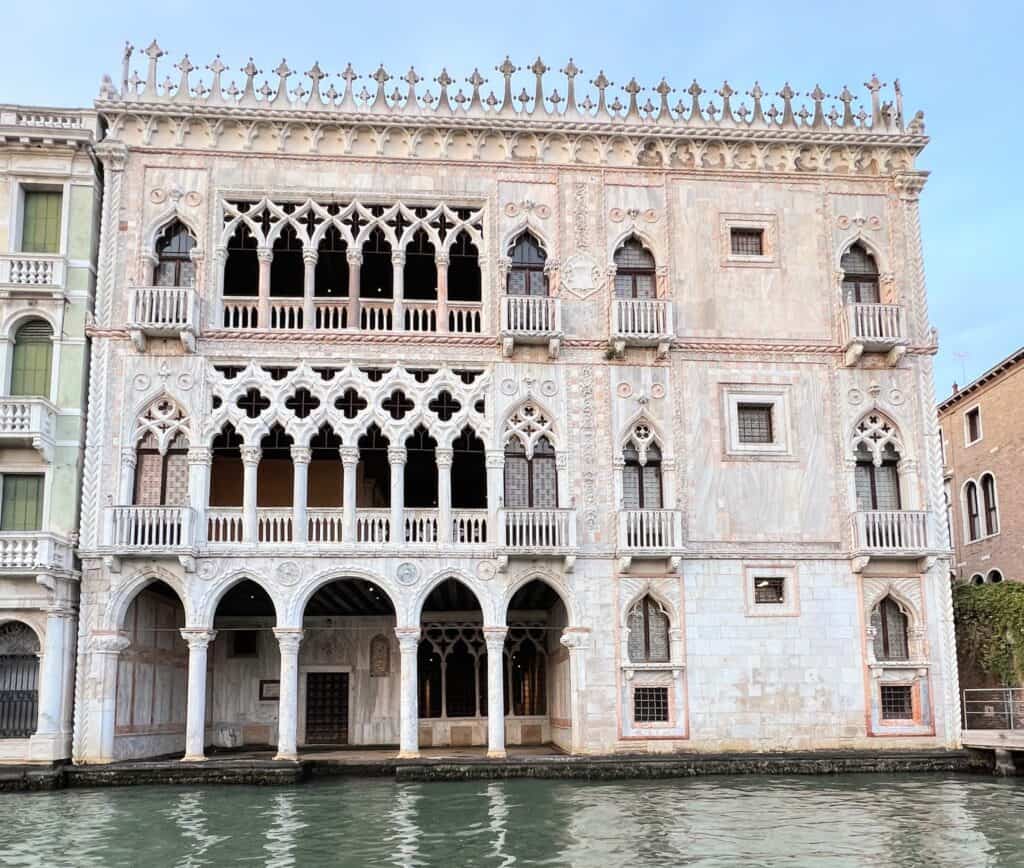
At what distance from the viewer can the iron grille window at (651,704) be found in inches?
913

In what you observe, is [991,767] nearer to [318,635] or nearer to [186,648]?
[318,635]

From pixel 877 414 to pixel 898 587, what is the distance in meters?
3.73

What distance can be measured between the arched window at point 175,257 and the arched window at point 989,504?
2293 centimetres

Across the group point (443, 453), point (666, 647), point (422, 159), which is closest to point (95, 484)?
point (443, 453)

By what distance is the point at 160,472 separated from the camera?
2350cm

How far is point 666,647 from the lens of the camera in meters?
23.7

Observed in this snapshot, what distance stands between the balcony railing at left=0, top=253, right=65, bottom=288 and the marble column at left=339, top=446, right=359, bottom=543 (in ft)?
22.5

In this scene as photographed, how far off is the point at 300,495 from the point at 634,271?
8.74m

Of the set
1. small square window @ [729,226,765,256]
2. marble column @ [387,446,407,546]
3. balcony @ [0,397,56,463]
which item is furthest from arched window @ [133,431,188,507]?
small square window @ [729,226,765,256]

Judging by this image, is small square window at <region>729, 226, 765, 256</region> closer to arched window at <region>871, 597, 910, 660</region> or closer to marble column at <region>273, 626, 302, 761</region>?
arched window at <region>871, 597, 910, 660</region>

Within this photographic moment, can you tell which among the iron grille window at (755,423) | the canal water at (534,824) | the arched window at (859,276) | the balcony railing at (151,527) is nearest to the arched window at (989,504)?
the arched window at (859,276)

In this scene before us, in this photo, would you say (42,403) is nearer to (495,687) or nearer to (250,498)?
(250,498)

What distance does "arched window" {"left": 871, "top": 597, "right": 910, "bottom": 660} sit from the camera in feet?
78.6

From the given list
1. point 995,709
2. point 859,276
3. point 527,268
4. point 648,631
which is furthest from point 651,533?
point 995,709
